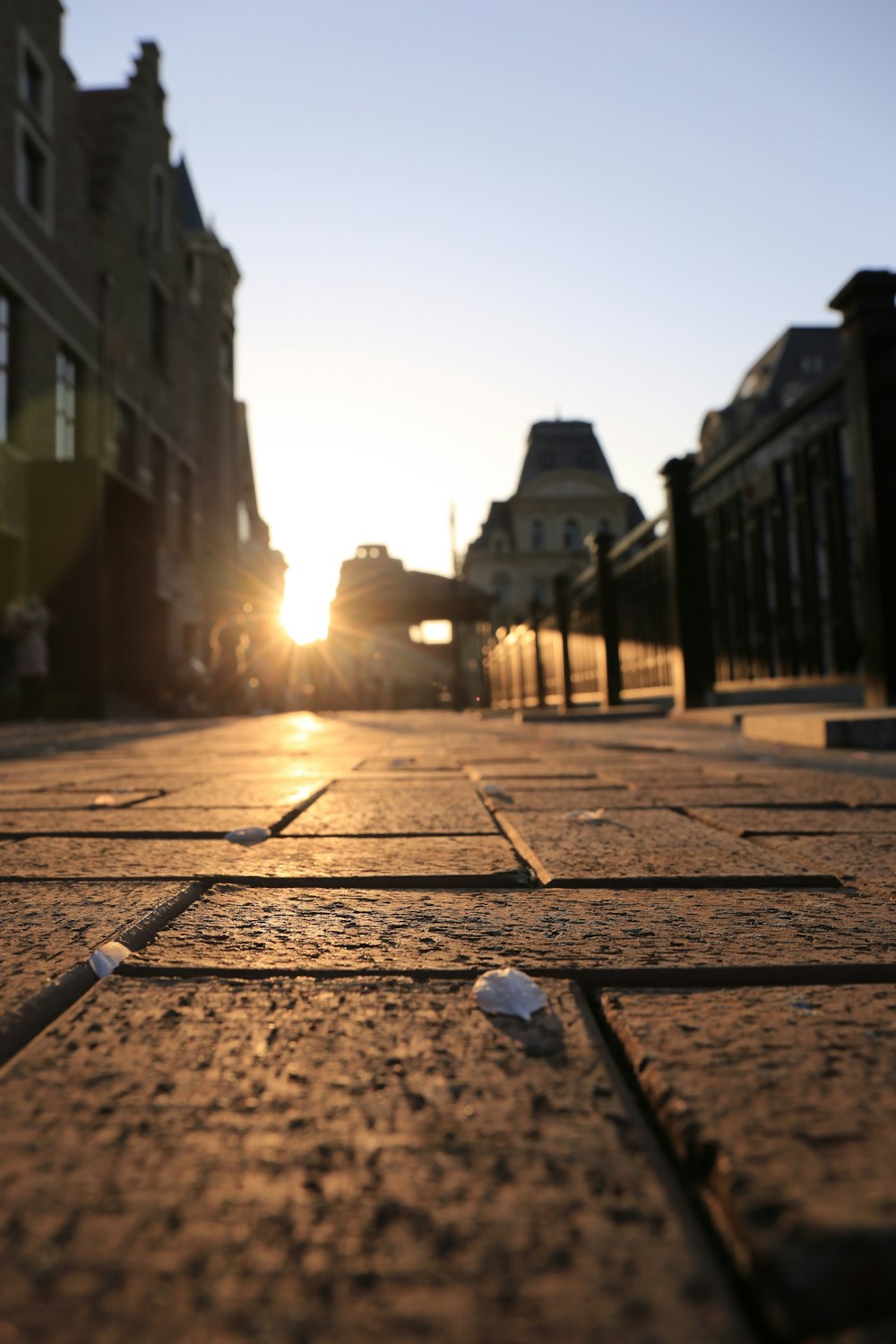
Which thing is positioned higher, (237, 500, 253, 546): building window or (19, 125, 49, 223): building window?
(19, 125, 49, 223): building window

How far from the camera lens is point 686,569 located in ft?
19.3

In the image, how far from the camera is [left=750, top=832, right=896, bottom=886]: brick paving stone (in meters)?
1.33

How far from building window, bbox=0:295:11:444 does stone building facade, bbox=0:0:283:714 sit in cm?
3

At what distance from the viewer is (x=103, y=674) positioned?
11914 mm

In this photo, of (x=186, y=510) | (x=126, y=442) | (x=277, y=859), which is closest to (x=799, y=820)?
(x=277, y=859)

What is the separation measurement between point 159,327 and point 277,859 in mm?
20695

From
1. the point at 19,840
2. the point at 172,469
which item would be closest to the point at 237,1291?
the point at 19,840

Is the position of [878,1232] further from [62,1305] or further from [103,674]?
[103,674]

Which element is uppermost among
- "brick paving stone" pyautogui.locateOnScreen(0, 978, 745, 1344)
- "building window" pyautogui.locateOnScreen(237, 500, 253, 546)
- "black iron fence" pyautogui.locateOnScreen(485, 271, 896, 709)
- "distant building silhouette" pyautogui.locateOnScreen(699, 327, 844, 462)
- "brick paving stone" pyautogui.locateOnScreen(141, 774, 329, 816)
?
"distant building silhouette" pyautogui.locateOnScreen(699, 327, 844, 462)

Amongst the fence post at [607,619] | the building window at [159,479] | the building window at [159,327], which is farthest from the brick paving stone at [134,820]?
the building window at [159,327]

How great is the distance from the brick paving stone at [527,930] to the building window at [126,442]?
17.0 meters

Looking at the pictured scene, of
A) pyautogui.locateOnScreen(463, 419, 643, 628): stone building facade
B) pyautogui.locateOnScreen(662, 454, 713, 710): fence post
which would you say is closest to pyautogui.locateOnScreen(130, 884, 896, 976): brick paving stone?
pyautogui.locateOnScreen(662, 454, 713, 710): fence post

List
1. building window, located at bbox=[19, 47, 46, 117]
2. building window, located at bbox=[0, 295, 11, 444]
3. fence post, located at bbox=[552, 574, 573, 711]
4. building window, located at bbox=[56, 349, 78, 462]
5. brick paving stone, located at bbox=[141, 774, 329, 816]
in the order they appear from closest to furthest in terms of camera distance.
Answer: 1. brick paving stone, located at bbox=[141, 774, 329, 816]
2. fence post, located at bbox=[552, 574, 573, 711]
3. building window, located at bbox=[0, 295, 11, 444]
4. building window, located at bbox=[19, 47, 46, 117]
5. building window, located at bbox=[56, 349, 78, 462]

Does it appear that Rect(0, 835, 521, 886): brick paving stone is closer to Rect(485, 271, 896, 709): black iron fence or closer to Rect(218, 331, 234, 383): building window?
Rect(485, 271, 896, 709): black iron fence
